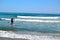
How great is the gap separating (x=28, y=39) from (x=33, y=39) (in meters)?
0.37

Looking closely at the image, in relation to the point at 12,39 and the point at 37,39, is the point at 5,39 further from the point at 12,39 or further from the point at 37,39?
the point at 37,39

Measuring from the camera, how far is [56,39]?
10367mm

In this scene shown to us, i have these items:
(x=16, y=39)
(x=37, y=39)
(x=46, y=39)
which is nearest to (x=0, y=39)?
(x=16, y=39)

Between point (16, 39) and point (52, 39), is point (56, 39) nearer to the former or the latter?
point (52, 39)

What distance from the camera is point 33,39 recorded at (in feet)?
33.4

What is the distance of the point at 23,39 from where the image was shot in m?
10.1

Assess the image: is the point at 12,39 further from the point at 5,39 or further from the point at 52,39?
the point at 52,39

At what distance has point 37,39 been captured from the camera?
33.4ft

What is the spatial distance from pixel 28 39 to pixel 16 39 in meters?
0.88

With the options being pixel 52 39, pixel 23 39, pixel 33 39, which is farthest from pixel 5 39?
pixel 52 39

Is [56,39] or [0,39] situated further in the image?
[56,39]

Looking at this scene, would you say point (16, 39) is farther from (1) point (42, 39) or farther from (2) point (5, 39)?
(1) point (42, 39)

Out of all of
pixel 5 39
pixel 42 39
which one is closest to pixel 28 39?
pixel 42 39

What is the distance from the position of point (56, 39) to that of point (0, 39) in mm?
4100
